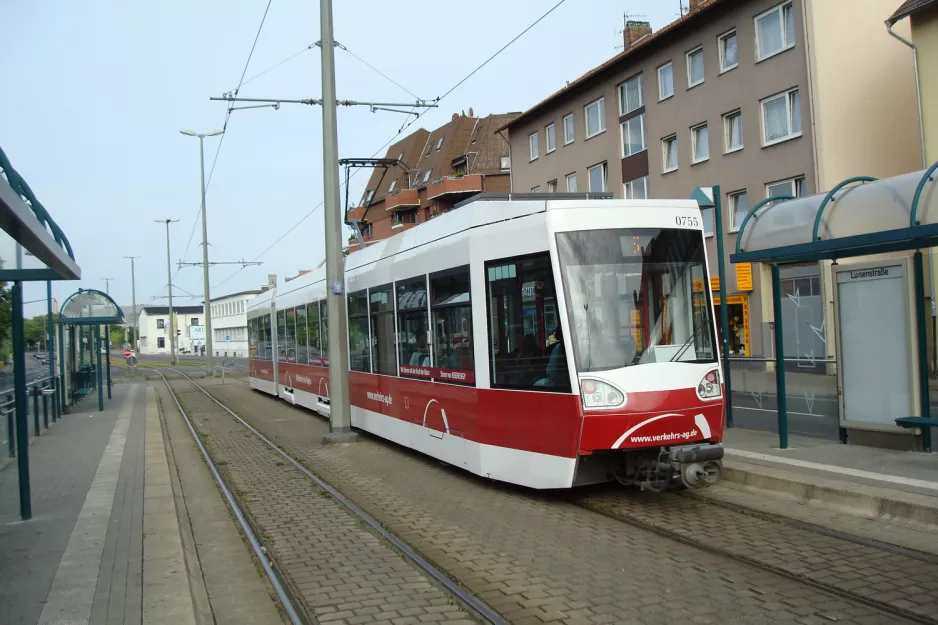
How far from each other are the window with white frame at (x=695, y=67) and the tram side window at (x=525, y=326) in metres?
23.3

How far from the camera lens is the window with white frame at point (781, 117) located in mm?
25188

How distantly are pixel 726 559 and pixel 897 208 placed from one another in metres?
4.81

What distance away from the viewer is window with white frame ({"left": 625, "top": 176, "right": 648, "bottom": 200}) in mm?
32053

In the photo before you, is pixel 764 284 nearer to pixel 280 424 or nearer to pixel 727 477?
pixel 280 424

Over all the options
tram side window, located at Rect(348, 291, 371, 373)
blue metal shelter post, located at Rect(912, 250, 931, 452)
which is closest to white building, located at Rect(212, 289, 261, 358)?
tram side window, located at Rect(348, 291, 371, 373)

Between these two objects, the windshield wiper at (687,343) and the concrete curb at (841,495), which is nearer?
the concrete curb at (841,495)

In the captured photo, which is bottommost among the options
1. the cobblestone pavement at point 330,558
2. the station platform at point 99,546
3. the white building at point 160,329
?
the cobblestone pavement at point 330,558

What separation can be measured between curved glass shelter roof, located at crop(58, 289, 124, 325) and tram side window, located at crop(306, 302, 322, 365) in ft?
25.5

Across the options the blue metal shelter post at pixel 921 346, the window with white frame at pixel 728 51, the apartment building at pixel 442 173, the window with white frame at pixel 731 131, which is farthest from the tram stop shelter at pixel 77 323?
the apartment building at pixel 442 173

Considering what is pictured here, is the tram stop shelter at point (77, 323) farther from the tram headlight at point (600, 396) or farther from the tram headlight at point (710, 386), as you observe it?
the tram headlight at point (710, 386)

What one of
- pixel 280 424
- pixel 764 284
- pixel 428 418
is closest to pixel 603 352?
pixel 428 418

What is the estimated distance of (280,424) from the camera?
16969mm

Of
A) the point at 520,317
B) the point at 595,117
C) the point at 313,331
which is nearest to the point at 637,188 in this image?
the point at 595,117

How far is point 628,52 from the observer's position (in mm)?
31375
